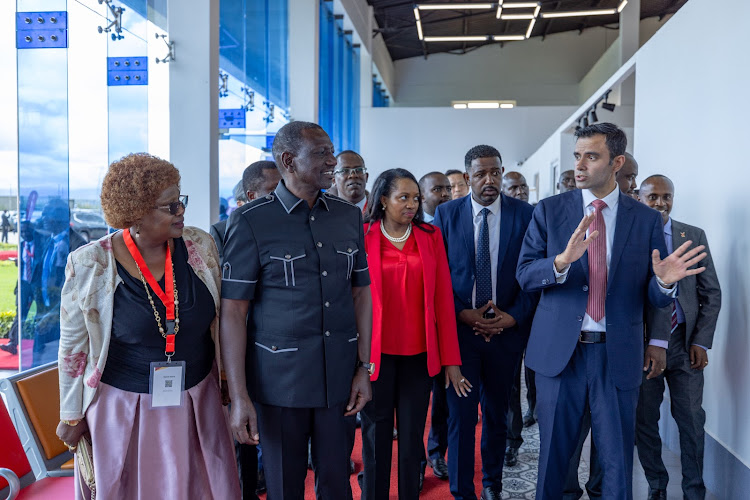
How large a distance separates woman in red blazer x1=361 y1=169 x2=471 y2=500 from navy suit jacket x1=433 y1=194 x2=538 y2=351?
382 mm

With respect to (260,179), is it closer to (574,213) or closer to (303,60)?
(574,213)

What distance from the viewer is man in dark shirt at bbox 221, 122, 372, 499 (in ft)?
6.97

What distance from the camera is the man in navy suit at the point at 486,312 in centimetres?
323

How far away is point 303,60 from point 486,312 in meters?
6.59

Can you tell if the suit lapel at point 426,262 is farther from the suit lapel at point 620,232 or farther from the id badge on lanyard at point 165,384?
the id badge on lanyard at point 165,384

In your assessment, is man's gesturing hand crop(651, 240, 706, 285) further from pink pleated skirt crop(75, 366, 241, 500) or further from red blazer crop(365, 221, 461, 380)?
pink pleated skirt crop(75, 366, 241, 500)

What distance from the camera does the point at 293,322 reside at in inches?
84.5

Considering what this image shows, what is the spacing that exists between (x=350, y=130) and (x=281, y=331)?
11.6m

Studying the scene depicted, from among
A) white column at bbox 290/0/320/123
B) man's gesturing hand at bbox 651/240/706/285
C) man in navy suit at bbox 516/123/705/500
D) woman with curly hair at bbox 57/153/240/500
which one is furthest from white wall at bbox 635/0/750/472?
white column at bbox 290/0/320/123

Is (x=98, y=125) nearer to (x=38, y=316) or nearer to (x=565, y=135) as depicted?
(x=38, y=316)

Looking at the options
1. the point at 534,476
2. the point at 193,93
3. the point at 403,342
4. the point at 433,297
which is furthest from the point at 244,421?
the point at 193,93

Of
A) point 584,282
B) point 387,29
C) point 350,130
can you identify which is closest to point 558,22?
point 387,29

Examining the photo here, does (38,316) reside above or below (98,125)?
below

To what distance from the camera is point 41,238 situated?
3461 mm
